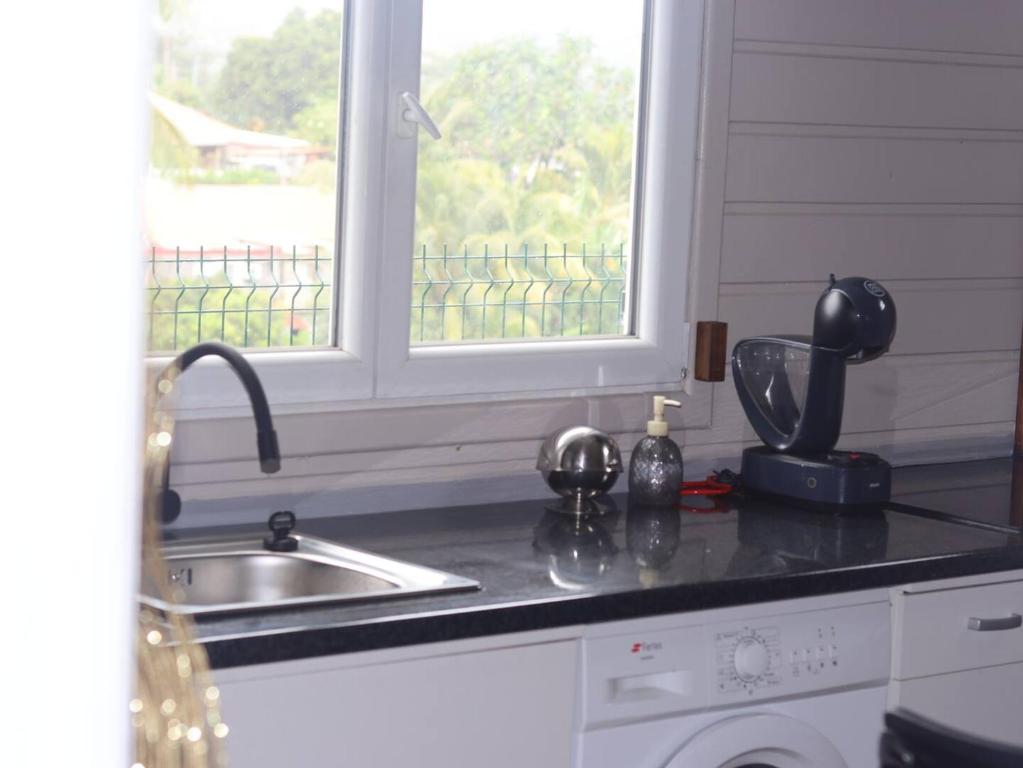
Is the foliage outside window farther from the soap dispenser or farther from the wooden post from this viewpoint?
the wooden post

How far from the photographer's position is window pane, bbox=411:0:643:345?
2.55 metres

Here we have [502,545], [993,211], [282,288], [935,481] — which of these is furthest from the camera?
[993,211]

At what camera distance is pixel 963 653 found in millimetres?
2287

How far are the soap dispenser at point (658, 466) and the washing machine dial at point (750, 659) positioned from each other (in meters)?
0.55

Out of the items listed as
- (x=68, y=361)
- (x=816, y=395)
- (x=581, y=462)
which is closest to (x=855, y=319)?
(x=816, y=395)

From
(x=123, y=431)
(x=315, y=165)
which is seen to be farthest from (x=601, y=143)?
(x=123, y=431)

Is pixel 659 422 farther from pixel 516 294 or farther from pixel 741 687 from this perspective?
pixel 741 687

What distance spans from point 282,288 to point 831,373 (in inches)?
38.8

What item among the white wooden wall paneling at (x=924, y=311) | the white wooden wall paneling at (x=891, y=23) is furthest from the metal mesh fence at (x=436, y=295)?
the white wooden wall paneling at (x=891, y=23)

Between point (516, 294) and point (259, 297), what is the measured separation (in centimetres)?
51

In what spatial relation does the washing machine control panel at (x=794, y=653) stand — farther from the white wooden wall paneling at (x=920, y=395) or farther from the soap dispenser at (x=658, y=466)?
the white wooden wall paneling at (x=920, y=395)

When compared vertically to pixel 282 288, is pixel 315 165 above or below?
above

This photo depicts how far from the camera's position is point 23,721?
0.28 m

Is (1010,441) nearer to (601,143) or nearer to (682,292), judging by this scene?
(682,292)
